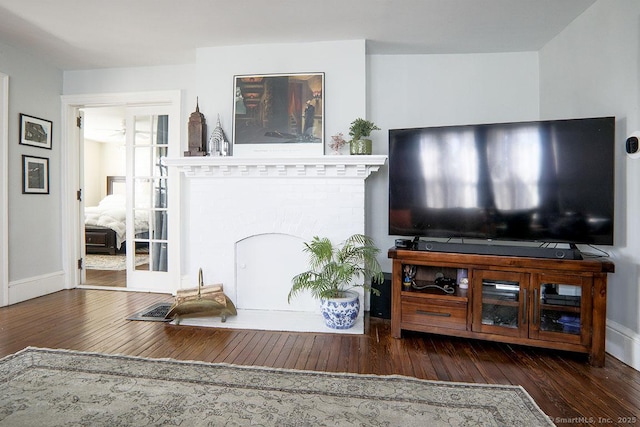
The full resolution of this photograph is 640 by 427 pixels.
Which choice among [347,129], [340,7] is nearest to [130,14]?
[340,7]

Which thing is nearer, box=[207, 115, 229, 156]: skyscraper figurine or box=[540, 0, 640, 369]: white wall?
box=[540, 0, 640, 369]: white wall

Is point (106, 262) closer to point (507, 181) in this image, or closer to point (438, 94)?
point (438, 94)

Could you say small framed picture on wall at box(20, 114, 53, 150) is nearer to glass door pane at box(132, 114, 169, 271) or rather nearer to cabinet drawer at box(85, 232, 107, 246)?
glass door pane at box(132, 114, 169, 271)

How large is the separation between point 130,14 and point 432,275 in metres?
3.25

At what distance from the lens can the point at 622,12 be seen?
2143mm

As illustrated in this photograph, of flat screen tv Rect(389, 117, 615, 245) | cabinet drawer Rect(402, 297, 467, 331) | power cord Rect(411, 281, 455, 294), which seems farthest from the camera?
power cord Rect(411, 281, 455, 294)

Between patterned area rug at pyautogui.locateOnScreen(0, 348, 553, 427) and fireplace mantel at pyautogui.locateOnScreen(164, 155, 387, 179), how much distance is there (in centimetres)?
162

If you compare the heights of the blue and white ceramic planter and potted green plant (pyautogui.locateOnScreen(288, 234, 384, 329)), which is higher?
potted green plant (pyautogui.locateOnScreen(288, 234, 384, 329))

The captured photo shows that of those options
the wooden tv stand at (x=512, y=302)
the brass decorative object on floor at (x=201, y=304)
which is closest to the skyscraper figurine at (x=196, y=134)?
the brass decorative object on floor at (x=201, y=304)

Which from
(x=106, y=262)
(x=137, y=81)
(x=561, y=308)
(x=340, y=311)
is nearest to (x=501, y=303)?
(x=561, y=308)

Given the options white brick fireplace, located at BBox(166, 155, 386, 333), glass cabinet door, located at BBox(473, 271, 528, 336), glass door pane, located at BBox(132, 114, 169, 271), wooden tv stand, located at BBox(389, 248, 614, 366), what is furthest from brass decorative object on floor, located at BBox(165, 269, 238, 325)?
glass cabinet door, located at BBox(473, 271, 528, 336)

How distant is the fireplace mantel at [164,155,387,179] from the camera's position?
2730 millimetres

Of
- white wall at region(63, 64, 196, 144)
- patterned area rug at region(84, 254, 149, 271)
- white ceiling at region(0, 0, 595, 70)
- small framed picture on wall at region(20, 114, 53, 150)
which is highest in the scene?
white ceiling at region(0, 0, 595, 70)

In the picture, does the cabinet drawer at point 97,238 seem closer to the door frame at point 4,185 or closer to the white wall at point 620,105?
the door frame at point 4,185
